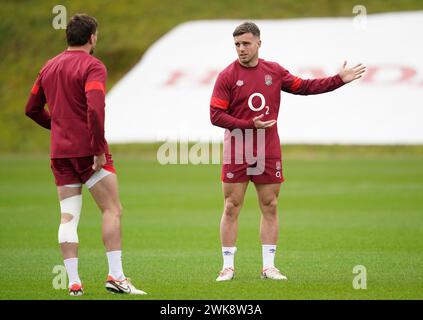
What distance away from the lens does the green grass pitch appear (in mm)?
9547

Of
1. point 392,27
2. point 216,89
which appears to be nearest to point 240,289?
point 216,89

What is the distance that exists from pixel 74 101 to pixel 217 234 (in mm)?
5803

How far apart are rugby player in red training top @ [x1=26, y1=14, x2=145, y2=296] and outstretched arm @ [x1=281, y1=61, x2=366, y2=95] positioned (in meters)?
2.32

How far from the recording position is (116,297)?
28.7 feet

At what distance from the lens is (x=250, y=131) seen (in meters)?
10.2

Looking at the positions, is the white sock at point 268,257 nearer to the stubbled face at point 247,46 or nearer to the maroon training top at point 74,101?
the stubbled face at point 247,46

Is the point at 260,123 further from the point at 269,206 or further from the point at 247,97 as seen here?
the point at 269,206

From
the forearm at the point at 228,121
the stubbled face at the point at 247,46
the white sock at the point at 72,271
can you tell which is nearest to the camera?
the white sock at the point at 72,271

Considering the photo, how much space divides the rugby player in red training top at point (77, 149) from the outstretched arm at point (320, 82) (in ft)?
7.62

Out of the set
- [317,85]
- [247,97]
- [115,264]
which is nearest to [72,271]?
[115,264]

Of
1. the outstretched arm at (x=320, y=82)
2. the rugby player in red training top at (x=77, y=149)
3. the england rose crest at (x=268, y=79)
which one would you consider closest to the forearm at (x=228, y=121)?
the england rose crest at (x=268, y=79)

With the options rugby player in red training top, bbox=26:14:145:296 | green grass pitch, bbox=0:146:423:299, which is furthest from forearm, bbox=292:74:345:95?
rugby player in red training top, bbox=26:14:145:296

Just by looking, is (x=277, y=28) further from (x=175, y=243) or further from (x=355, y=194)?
→ (x=175, y=243)

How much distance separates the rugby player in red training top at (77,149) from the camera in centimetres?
881
